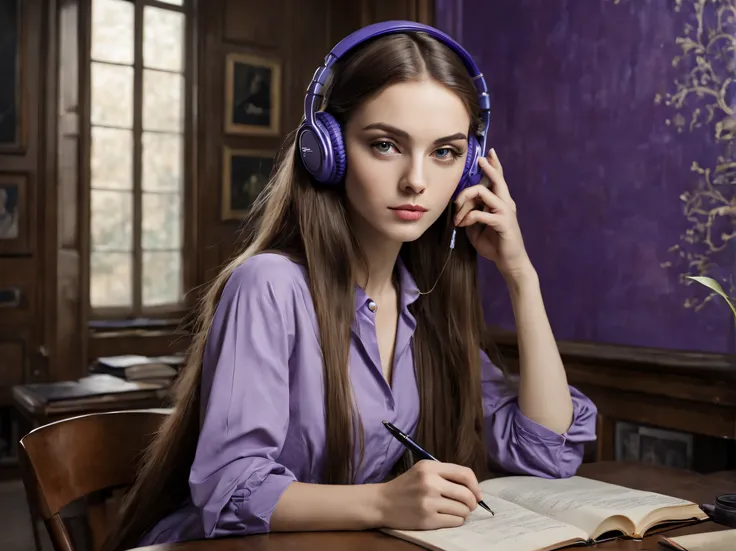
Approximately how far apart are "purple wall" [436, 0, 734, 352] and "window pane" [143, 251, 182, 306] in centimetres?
272

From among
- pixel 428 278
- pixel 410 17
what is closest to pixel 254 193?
pixel 410 17

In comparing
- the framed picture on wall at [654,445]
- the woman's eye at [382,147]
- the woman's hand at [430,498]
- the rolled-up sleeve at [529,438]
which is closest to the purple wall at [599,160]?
A: the framed picture on wall at [654,445]

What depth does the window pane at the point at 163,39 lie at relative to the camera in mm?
5020

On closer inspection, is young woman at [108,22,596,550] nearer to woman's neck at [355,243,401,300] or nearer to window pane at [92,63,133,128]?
woman's neck at [355,243,401,300]

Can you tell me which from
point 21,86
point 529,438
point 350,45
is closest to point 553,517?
point 529,438

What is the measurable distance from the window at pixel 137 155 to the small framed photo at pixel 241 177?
0.88ft

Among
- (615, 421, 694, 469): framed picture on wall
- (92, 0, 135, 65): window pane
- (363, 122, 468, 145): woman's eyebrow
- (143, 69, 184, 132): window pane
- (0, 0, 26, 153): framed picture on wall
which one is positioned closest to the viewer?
(363, 122, 468, 145): woman's eyebrow

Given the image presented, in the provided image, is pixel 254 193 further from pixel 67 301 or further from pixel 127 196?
pixel 67 301

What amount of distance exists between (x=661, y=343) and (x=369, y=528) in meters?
1.50

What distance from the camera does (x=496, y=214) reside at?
151 cm

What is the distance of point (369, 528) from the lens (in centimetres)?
113

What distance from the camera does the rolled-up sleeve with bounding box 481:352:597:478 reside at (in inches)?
58.7

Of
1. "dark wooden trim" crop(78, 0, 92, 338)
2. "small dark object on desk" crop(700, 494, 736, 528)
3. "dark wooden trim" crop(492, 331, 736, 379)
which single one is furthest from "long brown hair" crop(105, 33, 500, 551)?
"dark wooden trim" crop(78, 0, 92, 338)

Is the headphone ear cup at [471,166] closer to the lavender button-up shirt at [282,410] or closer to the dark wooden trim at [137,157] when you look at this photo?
the lavender button-up shirt at [282,410]
